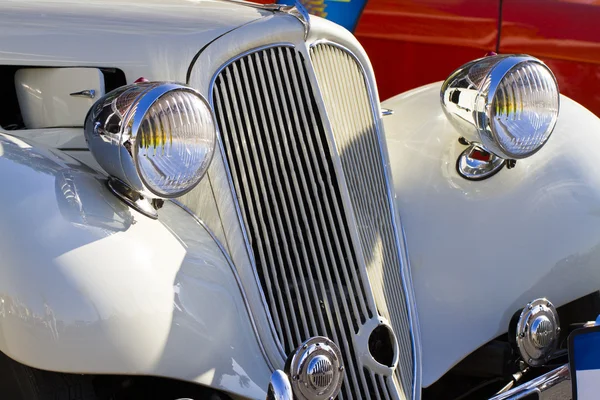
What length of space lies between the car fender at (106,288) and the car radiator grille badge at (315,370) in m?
0.09

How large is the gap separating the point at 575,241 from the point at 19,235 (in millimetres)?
1526

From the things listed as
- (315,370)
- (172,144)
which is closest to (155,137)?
(172,144)

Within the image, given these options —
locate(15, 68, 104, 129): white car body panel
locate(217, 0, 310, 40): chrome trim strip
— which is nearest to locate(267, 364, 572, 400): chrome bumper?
locate(217, 0, 310, 40): chrome trim strip

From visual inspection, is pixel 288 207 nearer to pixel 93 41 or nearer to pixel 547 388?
pixel 93 41

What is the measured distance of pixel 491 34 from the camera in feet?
14.1

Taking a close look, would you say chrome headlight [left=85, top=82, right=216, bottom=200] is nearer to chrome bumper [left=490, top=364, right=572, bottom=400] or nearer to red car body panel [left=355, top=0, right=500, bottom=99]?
chrome bumper [left=490, top=364, right=572, bottom=400]

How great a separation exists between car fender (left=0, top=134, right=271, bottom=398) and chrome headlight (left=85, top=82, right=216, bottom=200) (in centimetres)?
10

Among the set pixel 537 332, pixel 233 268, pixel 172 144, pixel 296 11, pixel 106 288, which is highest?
pixel 296 11

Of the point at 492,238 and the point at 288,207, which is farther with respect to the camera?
the point at 492,238

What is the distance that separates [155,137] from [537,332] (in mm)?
1154

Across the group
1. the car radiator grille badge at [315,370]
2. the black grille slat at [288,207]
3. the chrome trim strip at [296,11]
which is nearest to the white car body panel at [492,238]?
the black grille slat at [288,207]

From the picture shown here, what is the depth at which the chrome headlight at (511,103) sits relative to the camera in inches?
87.1

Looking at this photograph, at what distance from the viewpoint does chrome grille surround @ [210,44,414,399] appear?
2.01 metres

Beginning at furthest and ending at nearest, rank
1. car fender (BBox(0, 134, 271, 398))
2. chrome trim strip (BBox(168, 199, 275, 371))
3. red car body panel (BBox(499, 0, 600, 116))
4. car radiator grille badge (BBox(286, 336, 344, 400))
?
red car body panel (BBox(499, 0, 600, 116)) → chrome trim strip (BBox(168, 199, 275, 371)) → car radiator grille badge (BBox(286, 336, 344, 400)) → car fender (BBox(0, 134, 271, 398))
